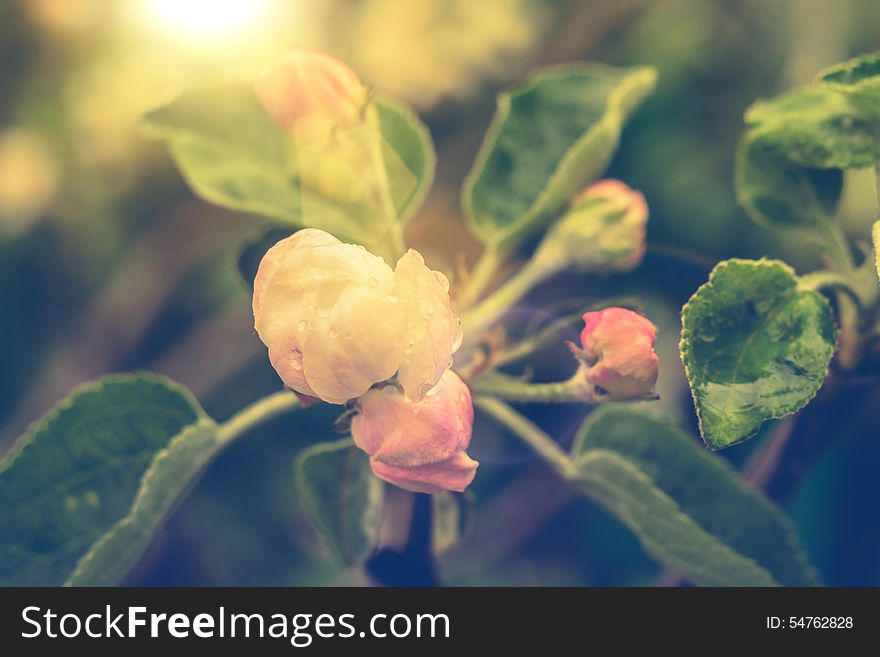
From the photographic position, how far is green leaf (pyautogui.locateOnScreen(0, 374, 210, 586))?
26.3 inches

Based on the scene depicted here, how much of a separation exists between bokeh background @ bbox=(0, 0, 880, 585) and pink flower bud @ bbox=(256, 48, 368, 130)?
37cm

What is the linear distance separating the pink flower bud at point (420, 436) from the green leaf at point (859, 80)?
0.30 metres

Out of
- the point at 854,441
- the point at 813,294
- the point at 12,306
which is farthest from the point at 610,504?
the point at 12,306

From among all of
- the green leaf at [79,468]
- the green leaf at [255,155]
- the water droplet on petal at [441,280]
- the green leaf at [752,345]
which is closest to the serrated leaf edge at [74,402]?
the green leaf at [79,468]

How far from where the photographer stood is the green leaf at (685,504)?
0.65 m

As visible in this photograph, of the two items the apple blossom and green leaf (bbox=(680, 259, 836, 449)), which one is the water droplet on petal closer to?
the apple blossom

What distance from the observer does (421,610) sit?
0.77m

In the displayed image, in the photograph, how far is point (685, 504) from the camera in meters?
0.71

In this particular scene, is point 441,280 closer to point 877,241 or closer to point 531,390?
point 531,390

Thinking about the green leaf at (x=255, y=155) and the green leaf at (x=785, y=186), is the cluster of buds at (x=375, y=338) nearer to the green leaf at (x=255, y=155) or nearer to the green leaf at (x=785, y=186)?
the green leaf at (x=255, y=155)

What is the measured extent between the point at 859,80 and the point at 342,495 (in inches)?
17.5

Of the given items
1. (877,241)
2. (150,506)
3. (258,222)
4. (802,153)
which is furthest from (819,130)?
(258,222)

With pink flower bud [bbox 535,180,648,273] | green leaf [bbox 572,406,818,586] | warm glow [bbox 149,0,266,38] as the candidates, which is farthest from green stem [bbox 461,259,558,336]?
warm glow [bbox 149,0,266,38]

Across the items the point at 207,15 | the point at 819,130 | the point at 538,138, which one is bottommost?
the point at 819,130
